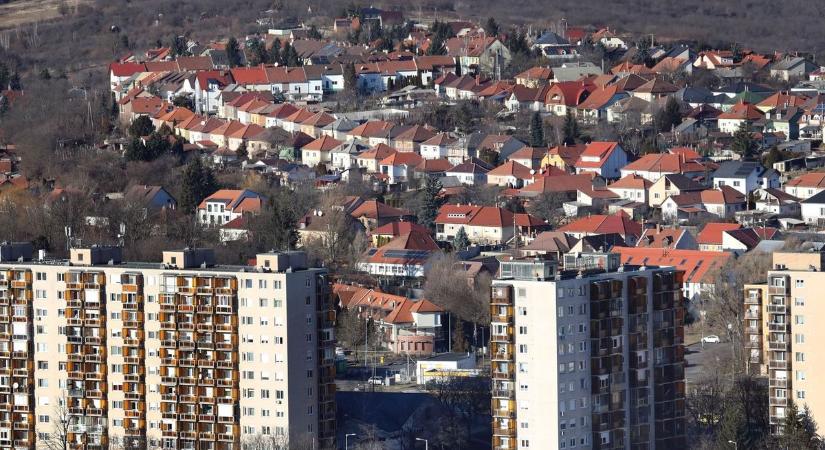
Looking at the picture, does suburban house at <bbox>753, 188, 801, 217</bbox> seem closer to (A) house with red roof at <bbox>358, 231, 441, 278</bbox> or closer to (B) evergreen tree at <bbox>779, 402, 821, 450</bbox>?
(A) house with red roof at <bbox>358, 231, 441, 278</bbox>

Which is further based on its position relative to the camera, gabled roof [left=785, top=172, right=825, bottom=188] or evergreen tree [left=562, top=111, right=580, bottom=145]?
evergreen tree [left=562, top=111, right=580, bottom=145]

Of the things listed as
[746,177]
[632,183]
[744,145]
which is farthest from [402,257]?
[744,145]

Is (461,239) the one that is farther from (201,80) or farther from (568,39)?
(568,39)

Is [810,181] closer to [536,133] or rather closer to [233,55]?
[536,133]

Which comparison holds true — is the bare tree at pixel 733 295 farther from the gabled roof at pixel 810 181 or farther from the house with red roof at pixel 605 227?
the gabled roof at pixel 810 181

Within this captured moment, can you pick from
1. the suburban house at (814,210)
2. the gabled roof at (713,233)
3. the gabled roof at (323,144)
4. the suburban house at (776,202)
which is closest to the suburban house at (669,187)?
the suburban house at (776,202)

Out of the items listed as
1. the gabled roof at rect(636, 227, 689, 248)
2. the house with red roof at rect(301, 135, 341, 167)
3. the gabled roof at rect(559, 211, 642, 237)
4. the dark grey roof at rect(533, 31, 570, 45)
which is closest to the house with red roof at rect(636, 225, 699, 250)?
the gabled roof at rect(636, 227, 689, 248)
